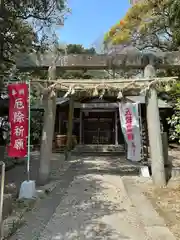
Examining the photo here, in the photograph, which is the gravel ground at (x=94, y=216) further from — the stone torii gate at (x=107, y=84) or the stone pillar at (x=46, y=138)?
the stone torii gate at (x=107, y=84)

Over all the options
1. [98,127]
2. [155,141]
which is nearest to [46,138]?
[155,141]

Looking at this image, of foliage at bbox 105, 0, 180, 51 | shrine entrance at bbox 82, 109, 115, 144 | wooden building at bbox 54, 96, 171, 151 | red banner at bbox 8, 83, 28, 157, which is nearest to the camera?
red banner at bbox 8, 83, 28, 157

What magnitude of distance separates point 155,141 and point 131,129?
1686 mm

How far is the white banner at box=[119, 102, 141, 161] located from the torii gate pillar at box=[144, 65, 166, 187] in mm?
1438

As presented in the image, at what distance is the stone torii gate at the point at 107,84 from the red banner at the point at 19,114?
93 centimetres

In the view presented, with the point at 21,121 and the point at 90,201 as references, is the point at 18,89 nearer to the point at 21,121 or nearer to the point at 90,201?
the point at 21,121

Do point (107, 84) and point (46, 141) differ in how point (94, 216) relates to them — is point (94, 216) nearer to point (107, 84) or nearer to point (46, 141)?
point (46, 141)

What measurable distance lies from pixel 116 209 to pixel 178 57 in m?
4.83

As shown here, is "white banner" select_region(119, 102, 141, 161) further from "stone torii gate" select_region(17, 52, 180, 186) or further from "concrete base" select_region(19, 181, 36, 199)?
"concrete base" select_region(19, 181, 36, 199)

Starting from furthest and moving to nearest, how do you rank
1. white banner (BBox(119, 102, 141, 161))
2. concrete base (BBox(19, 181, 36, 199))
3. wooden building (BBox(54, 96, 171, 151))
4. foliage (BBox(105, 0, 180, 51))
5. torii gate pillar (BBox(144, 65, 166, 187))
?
wooden building (BBox(54, 96, 171, 151)), foliage (BBox(105, 0, 180, 51)), white banner (BBox(119, 102, 141, 161)), torii gate pillar (BBox(144, 65, 166, 187)), concrete base (BBox(19, 181, 36, 199))

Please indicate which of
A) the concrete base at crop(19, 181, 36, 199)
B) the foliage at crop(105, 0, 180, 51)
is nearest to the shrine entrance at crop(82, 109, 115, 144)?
the foliage at crop(105, 0, 180, 51)

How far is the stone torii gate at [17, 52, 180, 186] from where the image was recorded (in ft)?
26.7

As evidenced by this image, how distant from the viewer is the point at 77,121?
20688 millimetres

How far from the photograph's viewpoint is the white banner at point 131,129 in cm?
963
